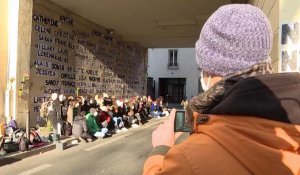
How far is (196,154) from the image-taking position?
3.68ft

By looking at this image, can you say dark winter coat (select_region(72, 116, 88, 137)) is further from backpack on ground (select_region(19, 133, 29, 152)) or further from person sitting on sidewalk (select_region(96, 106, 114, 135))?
backpack on ground (select_region(19, 133, 29, 152))

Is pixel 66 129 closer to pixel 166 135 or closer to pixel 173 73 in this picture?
pixel 166 135

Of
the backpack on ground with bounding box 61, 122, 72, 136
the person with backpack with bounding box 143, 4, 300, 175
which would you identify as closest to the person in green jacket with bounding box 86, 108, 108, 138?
the backpack on ground with bounding box 61, 122, 72, 136

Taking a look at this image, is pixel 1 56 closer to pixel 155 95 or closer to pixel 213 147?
pixel 213 147

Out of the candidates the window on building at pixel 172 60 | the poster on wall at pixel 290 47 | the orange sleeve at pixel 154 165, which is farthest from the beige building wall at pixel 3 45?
the window on building at pixel 172 60

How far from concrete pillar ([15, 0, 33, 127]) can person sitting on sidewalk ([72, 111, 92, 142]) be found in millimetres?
1734

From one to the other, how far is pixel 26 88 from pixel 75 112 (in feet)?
7.00

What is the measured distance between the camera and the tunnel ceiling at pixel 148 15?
17203 millimetres

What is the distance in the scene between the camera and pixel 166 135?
1475 mm

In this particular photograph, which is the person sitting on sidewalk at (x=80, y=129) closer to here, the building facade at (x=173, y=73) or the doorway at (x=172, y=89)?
the building facade at (x=173, y=73)

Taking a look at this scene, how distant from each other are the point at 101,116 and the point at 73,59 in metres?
3.23

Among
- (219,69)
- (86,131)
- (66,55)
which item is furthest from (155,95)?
(219,69)

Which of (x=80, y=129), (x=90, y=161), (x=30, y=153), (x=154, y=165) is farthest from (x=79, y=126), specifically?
(x=154, y=165)

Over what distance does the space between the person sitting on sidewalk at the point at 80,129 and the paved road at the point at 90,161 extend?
503 mm
